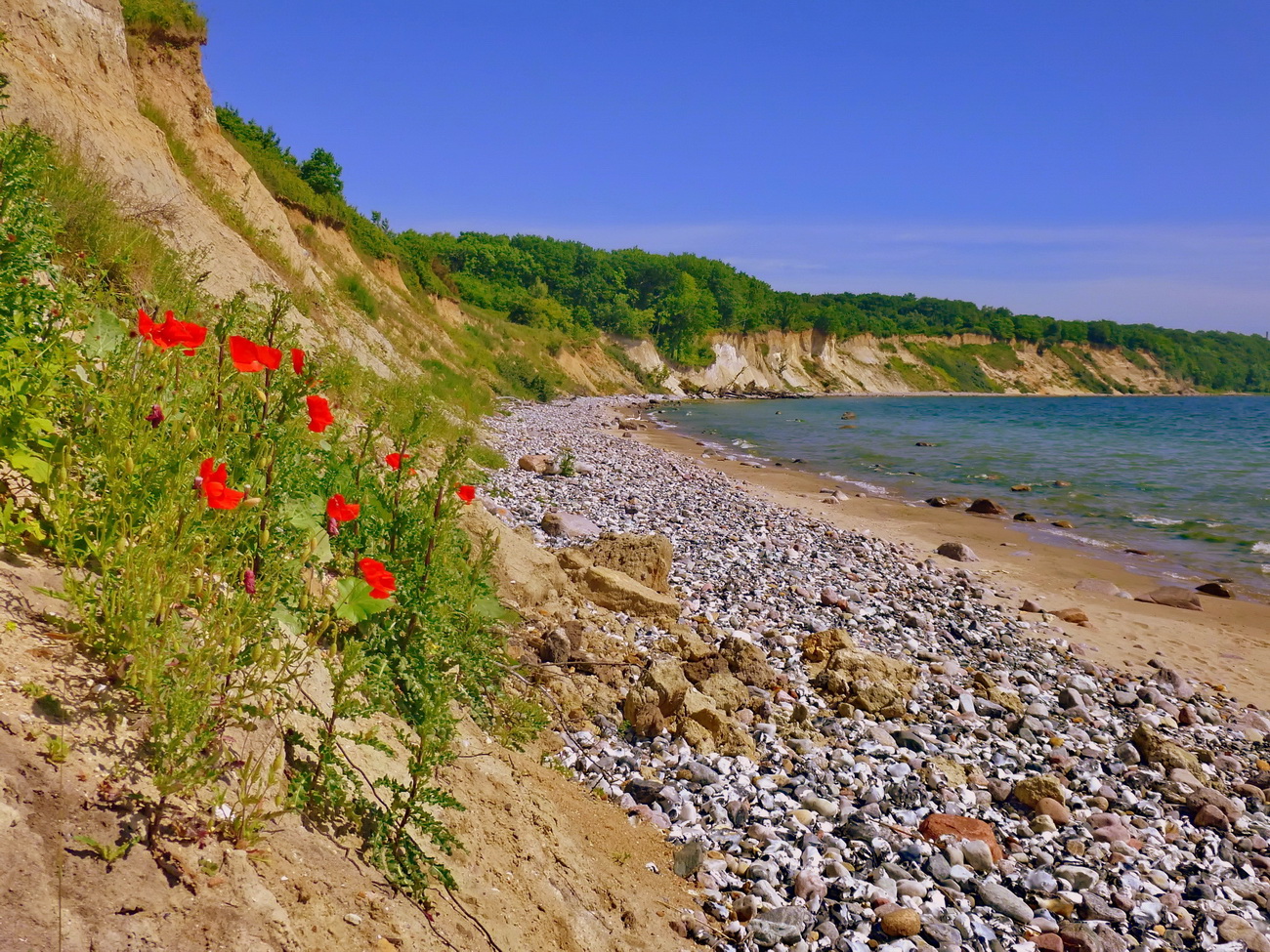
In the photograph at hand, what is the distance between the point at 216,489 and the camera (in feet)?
7.78

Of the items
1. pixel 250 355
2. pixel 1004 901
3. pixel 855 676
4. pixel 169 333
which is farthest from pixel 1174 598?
pixel 169 333

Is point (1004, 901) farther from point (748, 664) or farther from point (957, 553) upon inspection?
point (957, 553)

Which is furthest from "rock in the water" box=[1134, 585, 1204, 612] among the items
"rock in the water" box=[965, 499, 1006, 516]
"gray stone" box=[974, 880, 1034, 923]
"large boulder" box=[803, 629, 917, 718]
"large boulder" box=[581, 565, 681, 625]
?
"gray stone" box=[974, 880, 1034, 923]

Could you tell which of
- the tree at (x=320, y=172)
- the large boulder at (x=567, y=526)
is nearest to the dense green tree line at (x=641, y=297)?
the tree at (x=320, y=172)

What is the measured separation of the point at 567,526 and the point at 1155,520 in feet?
49.5

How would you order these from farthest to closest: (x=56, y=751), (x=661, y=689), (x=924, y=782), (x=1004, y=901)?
(x=661, y=689)
(x=924, y=782)
(x=1004, y=901)
(x=56, y=751)

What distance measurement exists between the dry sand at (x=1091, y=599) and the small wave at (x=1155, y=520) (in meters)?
3.19

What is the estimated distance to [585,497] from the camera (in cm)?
1327

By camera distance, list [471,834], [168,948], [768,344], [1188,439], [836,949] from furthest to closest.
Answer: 1. [768,344]
2. [1188,439]
3. [836,949]
4. [471,834]
5. [168,948]

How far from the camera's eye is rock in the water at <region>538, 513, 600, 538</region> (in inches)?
375

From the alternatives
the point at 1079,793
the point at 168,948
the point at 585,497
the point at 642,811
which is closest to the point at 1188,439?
the point at 585,497

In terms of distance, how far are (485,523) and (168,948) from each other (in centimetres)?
536

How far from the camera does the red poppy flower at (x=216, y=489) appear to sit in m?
2.35

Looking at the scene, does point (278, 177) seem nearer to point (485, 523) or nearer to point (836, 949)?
point (485, 523)
